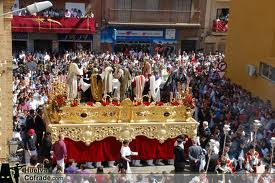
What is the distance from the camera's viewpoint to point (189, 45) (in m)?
37.1

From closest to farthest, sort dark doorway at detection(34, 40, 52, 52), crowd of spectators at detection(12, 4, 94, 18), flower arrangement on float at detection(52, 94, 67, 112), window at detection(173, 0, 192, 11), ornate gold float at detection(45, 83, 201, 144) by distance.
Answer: flower arrangement on float at detection(52, 94, 67, 112), ornate gold float at detection(45, 83, 201, 144), crowd of spectators at detection(12, 4, 94, 18), dark doorway at detection(34, 40, 52, 52), window at detection(173, 0, 192, 11)

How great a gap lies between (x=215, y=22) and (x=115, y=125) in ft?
71.9

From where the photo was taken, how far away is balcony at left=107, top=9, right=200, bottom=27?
34.8 meters

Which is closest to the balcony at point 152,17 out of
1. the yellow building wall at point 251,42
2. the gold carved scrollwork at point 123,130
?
the yellow building wall at point 251,42

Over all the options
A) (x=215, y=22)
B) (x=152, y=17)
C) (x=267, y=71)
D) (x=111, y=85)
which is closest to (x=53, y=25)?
(x=152, y=17)

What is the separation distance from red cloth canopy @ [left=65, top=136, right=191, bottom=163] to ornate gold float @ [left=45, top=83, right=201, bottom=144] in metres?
0.19

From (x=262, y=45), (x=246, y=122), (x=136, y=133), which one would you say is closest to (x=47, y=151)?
(x=136, y=133)

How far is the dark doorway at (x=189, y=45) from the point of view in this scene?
36906mm

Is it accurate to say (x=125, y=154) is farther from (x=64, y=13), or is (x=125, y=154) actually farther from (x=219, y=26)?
(x=219, y=26)

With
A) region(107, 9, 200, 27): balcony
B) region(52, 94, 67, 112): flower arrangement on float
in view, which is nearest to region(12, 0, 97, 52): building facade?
region(107, 9, 200, 27): balcony

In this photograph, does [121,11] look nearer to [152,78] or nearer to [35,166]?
[152,78]

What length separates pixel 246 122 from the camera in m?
18.0

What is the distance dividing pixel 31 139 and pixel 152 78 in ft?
15.4

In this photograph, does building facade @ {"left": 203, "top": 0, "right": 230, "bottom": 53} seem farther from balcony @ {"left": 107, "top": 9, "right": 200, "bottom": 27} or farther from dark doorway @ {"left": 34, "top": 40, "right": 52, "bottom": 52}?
dark doorway @ {"left": 34, "top": 40, "right": 52, "bottom": 52}
